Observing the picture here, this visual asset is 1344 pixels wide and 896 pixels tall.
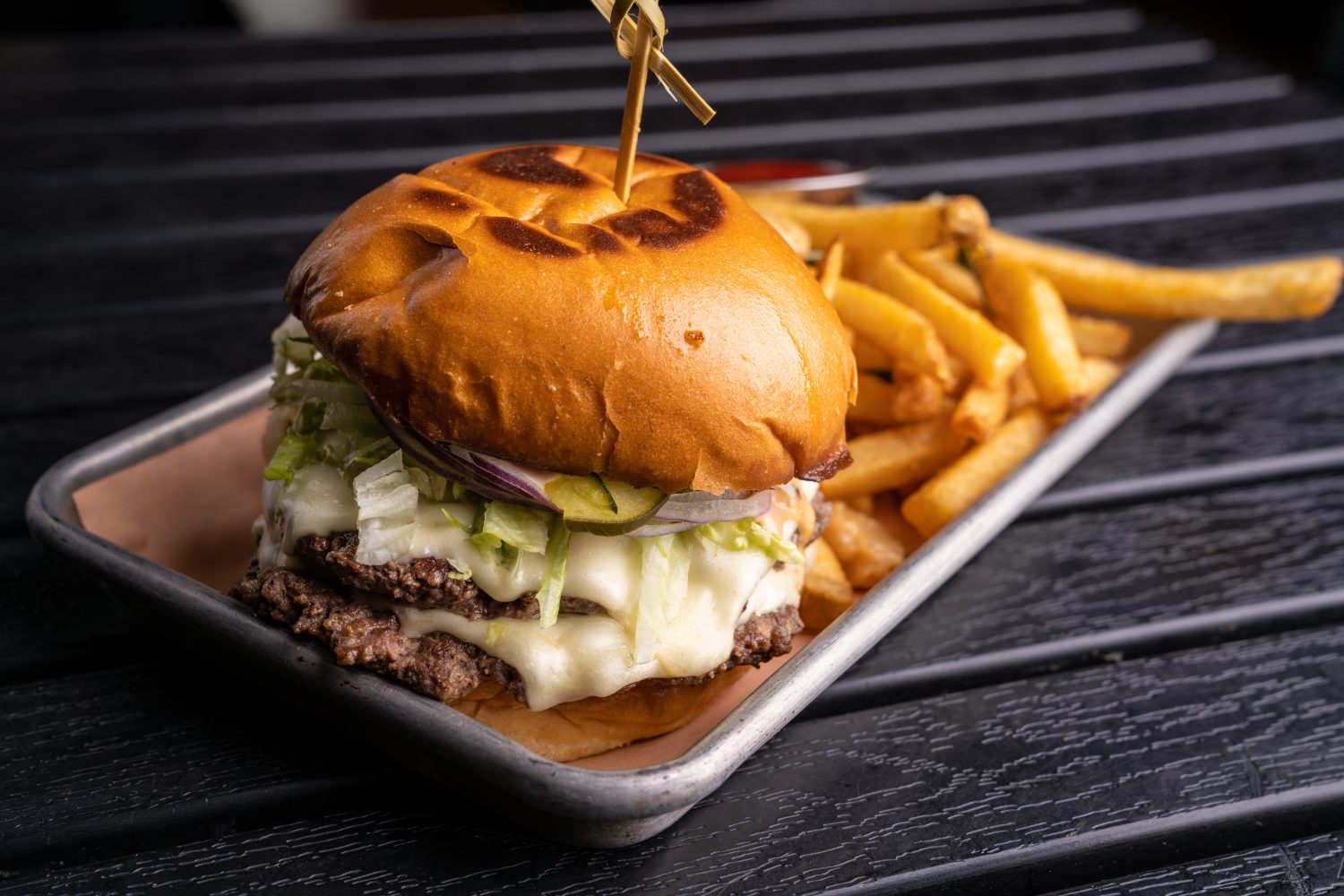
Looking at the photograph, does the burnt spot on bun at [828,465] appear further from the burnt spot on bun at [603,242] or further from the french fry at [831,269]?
the french fry at [831,269]

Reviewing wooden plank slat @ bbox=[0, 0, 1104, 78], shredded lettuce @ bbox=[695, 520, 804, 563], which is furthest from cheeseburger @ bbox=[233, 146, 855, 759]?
wooden plank slat @ bbox=[0, 0, 1104, 78]

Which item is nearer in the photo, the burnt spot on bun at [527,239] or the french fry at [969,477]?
the burnt spot on bun at [527,239]

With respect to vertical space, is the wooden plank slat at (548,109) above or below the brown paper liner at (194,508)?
above

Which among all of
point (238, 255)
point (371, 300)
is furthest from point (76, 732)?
point (238, 255)

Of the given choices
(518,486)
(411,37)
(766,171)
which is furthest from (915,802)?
(411,37)

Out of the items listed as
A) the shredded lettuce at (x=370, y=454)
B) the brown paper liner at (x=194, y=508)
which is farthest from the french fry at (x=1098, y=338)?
the shredded lettuce at (x=370, y=454)

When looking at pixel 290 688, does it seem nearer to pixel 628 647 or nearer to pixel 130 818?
pixel 130 818

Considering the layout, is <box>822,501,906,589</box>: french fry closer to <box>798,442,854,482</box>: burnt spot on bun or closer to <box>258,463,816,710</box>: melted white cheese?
<box>798,442,854,482</box>: burnt spot on bun
